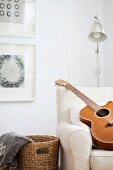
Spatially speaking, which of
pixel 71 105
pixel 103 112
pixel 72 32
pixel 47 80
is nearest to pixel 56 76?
pixel 47 80

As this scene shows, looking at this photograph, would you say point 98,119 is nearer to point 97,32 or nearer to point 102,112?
point 102,112

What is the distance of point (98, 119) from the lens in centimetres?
203

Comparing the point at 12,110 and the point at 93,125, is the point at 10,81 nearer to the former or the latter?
the point at 12,110

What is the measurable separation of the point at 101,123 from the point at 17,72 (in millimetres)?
1198

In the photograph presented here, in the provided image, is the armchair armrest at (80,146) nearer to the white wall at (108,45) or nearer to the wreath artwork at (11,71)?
the wreath artwork at (11,71)

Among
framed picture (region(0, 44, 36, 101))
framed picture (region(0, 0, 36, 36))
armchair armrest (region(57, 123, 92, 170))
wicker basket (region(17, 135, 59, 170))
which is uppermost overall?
framed picture (region(0, 0, 36, 36))

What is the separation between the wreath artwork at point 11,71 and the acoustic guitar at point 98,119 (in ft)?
2.20

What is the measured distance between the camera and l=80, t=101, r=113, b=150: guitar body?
1879mm

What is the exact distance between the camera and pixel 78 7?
3.16 metres

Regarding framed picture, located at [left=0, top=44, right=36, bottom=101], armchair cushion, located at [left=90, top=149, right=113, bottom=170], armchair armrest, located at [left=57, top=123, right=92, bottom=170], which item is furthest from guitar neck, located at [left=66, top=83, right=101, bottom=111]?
framed picture, located at [left=0, top=44, right=36, bottom=101]

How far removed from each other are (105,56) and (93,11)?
1.67 ft

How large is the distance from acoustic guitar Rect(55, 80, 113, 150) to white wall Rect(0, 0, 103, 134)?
686 mm

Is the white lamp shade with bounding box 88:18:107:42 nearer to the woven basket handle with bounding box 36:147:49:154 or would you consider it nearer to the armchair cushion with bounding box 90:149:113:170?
the woven basket handle with bounding box 36:147:49:154

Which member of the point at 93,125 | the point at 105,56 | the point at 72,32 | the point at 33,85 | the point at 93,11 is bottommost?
the point at 93,125
